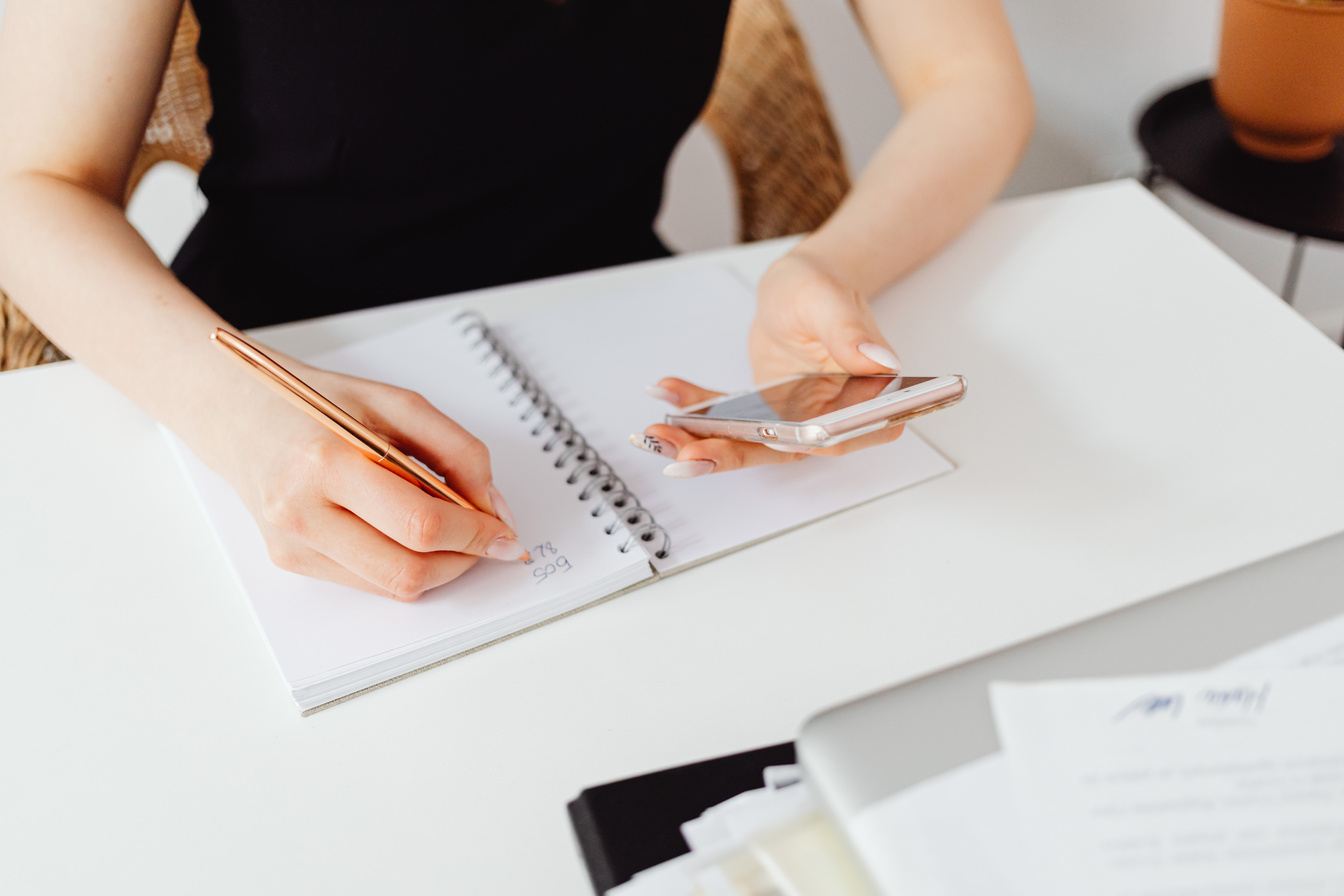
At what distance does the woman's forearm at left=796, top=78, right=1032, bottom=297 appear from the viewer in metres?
0.73

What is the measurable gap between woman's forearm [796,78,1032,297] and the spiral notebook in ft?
0.28

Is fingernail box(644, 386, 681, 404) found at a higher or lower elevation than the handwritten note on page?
higher

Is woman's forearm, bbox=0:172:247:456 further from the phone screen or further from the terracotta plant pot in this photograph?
the terracotta plant pot

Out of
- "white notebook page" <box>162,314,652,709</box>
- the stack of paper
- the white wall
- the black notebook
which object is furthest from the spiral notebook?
the white wall

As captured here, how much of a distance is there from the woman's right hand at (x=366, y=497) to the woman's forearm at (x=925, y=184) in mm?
325

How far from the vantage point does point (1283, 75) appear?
3.34ft

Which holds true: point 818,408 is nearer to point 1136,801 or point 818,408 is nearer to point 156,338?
point 1136,801

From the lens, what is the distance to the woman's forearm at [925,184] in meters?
0.73

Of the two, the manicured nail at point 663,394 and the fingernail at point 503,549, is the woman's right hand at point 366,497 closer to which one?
the fingernail at point 503,549

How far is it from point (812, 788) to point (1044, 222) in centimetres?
66

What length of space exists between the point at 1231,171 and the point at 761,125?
0.55m

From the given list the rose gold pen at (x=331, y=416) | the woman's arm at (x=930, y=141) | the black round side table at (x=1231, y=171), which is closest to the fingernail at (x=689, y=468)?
the rose gold pen at (x=331, y=416)

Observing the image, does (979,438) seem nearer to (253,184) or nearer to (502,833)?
(502,833)

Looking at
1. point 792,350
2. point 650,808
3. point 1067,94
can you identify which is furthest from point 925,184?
point 1067,94
